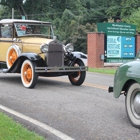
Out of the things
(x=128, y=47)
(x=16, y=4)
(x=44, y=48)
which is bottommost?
(x=128, y=47)

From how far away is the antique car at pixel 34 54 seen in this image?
11.0 metres

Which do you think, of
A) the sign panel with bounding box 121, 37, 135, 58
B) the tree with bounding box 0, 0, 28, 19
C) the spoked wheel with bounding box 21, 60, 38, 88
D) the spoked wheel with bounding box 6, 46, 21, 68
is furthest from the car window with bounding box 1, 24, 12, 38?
the tree with bounding box 0, 0, 28, 19

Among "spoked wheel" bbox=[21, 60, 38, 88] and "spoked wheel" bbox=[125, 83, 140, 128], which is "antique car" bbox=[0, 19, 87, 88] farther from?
"spoked wheel" bbox=[125, 83, 140, 128]

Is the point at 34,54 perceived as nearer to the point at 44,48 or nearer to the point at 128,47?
the point at 44,48

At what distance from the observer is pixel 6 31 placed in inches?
500

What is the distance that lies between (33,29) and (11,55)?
4.44 ft

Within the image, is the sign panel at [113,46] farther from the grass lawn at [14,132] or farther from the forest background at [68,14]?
the forest background at [68,14]

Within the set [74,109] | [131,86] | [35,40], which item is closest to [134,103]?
[131,86]

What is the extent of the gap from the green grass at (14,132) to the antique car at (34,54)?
14.9 ft

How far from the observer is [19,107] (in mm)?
7883

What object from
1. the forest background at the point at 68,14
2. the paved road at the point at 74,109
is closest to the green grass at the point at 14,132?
the paved road at the point at 74,109

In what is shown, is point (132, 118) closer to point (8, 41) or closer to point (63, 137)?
point (63, 137)

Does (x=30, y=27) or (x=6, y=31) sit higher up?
(x=30, y=27)

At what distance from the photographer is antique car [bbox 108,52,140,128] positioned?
6074mm
